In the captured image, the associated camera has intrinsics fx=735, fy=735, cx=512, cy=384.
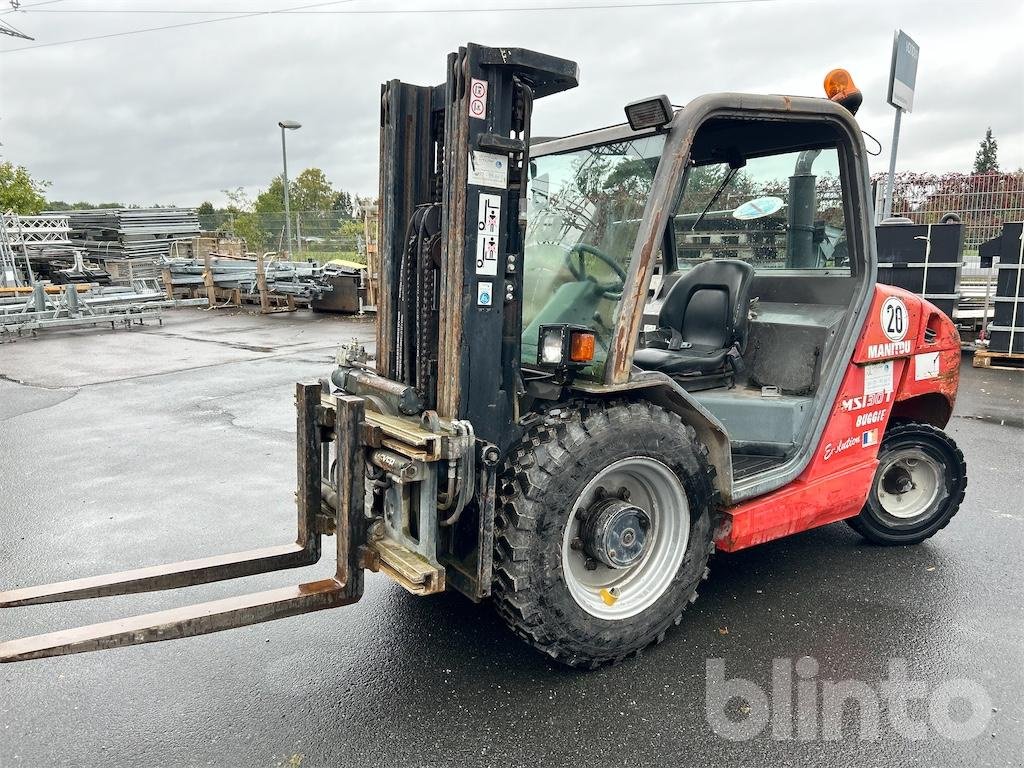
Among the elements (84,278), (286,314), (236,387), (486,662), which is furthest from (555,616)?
(84,278)

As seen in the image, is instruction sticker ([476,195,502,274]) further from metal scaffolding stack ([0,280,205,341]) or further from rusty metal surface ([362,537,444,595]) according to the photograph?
metal scaffolding stack ([0,280,205,341])

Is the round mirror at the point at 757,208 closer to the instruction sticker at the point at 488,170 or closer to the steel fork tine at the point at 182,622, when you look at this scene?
the instruction sticker at the point at 488,170

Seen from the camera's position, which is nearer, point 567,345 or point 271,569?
point 567,345

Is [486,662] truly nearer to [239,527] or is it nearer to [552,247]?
[552,247]

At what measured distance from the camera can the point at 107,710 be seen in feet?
9.86

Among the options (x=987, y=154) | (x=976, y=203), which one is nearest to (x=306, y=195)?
(x=976, y=203)

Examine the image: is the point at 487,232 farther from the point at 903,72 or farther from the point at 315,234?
the point at 315,234

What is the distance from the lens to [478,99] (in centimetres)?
281

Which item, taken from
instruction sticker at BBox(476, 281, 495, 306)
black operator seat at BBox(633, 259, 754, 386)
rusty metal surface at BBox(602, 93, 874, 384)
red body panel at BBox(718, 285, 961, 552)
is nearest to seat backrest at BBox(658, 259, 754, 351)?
black operator seat at BBox(633, 259, 754, 386)

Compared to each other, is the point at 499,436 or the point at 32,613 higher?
the point at 499,436

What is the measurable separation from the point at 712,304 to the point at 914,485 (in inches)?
72.1

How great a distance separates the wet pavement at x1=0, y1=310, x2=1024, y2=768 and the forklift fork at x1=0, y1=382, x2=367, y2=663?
482 mm

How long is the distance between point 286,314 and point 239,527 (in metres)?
16.5

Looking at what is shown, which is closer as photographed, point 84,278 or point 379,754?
point 379,754
